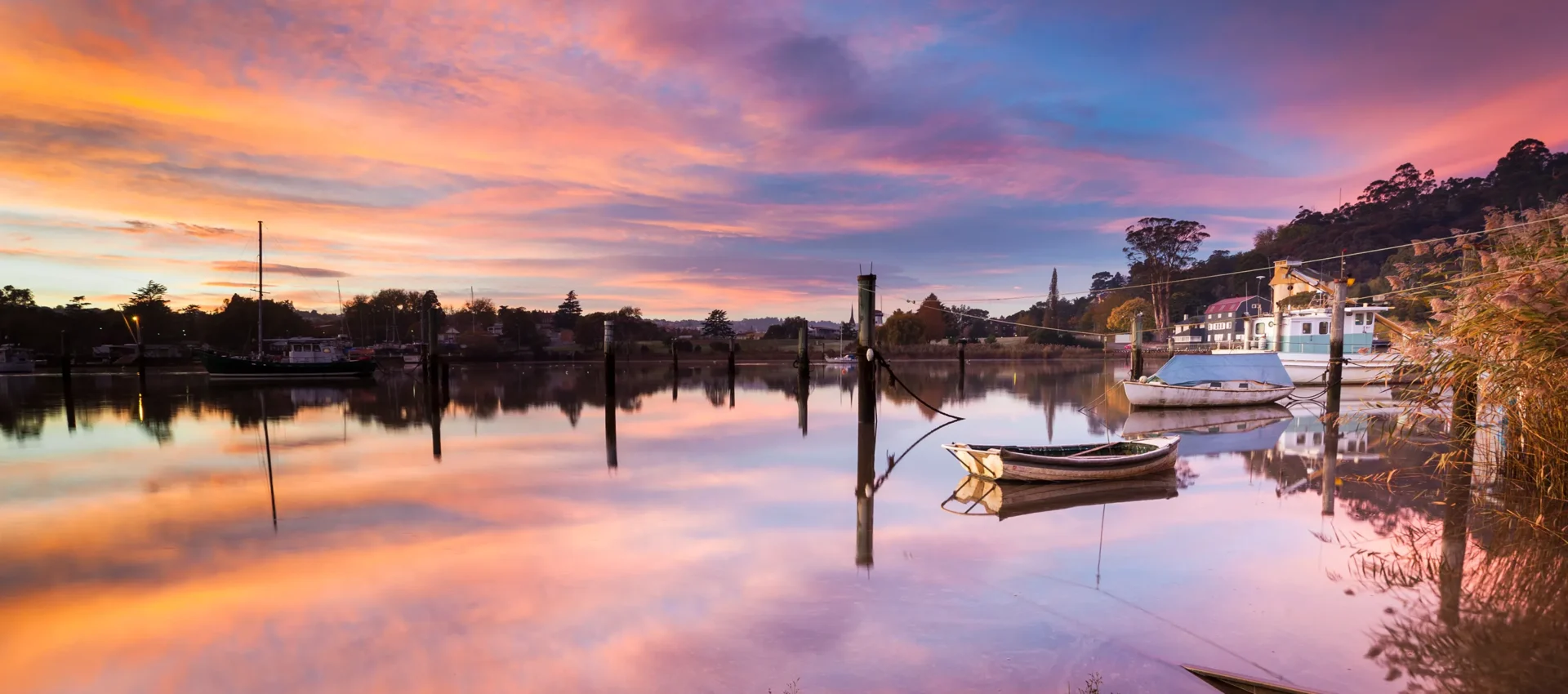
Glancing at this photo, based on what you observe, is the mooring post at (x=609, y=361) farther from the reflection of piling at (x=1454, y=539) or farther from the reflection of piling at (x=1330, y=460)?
the reflection of piling at (x=1454, y=539)

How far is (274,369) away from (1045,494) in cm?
4919

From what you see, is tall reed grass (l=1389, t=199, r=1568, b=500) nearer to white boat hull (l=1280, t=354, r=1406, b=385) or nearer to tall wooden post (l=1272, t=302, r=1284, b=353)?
white boat hull (l=1280, t=354, r=1406, b=385)

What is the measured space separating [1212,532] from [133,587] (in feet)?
41.3

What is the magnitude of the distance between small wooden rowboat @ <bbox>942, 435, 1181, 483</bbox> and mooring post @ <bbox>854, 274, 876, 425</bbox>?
5.95 m

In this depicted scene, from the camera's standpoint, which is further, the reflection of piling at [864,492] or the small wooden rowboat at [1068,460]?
the small wooden rowboat at [1068,460]

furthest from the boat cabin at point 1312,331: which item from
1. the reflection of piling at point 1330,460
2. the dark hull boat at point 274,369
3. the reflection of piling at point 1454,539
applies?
the dark hull boat at point 274,369

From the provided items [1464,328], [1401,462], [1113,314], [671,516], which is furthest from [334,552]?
[1113,314]

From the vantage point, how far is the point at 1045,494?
38.3 ft

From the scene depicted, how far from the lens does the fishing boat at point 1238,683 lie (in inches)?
193

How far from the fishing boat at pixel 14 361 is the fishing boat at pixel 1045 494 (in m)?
78.3

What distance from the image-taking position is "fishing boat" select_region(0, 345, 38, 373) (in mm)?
58188

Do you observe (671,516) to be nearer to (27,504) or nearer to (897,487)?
(897,487)

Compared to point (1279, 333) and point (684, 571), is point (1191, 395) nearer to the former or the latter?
point (1279, 333)

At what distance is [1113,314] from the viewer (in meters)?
87.4
